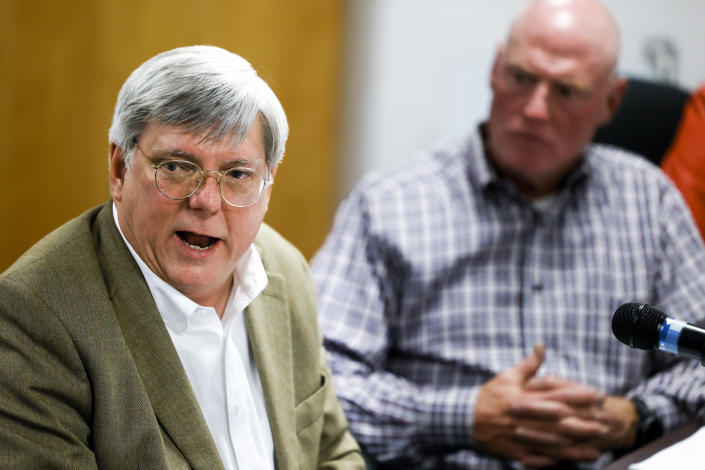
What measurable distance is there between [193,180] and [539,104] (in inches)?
40.3

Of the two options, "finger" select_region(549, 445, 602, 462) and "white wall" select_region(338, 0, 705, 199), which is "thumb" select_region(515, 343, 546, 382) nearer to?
"finger" select_region(549, 445, 602, 462)

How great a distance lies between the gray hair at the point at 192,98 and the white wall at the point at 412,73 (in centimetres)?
206

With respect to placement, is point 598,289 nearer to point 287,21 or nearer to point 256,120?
point 256,120

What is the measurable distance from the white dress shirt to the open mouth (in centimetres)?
7

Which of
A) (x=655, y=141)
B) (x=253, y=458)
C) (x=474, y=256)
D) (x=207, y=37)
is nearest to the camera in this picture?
(x=253, y=458)

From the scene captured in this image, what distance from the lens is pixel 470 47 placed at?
3152mm

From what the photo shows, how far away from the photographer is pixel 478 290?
1926mm

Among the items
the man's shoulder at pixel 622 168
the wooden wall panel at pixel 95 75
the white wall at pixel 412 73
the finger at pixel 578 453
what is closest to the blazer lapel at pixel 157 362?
the finger at pixel 578 453

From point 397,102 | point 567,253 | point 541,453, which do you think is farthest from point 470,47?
point 541,453

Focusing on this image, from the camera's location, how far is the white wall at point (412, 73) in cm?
314

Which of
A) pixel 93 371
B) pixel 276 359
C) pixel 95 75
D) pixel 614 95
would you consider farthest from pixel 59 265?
pixel 95 75

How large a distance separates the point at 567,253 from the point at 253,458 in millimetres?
1007

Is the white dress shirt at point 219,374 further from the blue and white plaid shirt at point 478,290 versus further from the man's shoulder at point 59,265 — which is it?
the blue and white plaid shirt at point 478,290

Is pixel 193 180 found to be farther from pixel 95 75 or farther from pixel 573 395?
pixel 95 75
